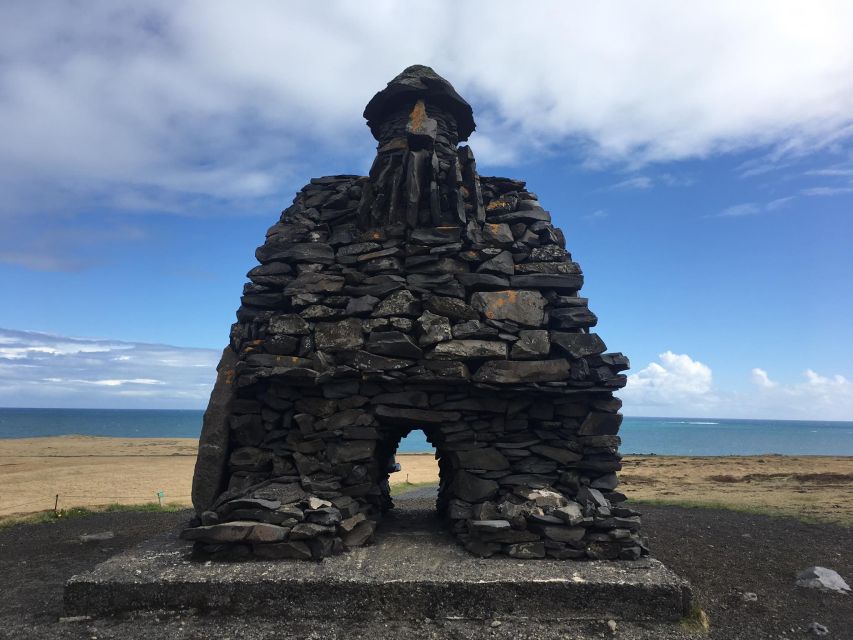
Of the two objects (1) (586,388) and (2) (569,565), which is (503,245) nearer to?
(1) (586,388)

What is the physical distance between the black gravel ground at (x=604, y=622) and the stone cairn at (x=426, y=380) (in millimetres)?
1331

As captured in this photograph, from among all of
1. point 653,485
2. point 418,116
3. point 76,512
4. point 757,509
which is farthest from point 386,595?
point 653,485

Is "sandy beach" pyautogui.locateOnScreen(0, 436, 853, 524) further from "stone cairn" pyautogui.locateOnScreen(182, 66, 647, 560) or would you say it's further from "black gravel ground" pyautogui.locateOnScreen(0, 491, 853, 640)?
"stone cairn" pyautogui.locateOnScreen(182, 66, 647, 560)

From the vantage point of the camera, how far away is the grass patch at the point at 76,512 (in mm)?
12883

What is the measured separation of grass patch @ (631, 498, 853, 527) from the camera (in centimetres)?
1314

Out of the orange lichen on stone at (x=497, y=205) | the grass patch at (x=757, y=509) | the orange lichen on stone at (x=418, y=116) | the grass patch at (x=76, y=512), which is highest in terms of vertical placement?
the orange lichen on stone at (x=418, y=116)

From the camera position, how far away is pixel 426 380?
827cm

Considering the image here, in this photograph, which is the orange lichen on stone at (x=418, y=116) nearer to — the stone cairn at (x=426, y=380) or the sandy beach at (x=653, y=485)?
the stone cairn at (x=426, y=380)

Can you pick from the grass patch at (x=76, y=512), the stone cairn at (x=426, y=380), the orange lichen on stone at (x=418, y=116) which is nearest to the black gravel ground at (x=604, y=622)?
the grass patch at (x=76, y=512)

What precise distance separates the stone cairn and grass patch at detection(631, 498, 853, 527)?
8452 millimetres

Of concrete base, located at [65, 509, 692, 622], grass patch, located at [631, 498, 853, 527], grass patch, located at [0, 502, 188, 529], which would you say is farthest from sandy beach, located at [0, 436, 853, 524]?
concrete base, located at [65, 509, 692, 622]

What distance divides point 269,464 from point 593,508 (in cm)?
489

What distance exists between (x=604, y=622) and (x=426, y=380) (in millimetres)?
3805

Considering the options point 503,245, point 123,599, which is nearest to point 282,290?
point 503,245
